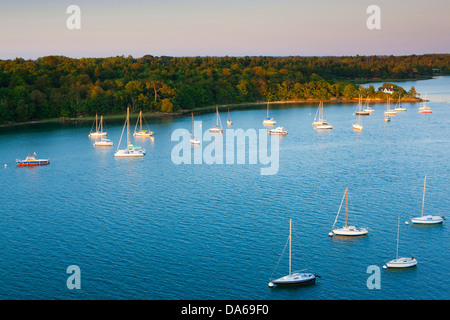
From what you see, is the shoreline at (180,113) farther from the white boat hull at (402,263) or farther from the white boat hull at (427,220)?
the white boat hull at (402,263)

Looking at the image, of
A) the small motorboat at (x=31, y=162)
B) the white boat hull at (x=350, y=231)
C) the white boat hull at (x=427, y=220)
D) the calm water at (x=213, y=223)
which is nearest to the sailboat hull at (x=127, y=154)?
the calm water at (x=213, y=223)

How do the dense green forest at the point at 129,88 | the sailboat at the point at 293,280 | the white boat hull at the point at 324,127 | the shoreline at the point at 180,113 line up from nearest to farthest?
1. the sailboat at the point at 293,280
2. the white boat hull at the point at 324,127
3. the shoreline at the point at 180,113
4. the dense green forest at the point at 129,88

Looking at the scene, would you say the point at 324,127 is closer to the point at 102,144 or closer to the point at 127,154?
the point at 127,154

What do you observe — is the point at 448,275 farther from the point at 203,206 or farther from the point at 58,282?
the point at 58,282

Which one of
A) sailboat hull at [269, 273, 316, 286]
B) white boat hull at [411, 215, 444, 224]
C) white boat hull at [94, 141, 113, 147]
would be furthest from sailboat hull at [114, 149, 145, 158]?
sailboat hull at [269, 273, 316, 286]

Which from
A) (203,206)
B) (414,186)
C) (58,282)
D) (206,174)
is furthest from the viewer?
(206,174)

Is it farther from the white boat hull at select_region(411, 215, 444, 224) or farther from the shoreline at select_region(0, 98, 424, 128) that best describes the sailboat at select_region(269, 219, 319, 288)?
the shoreline at select_region(0, 98, 424, 128)
